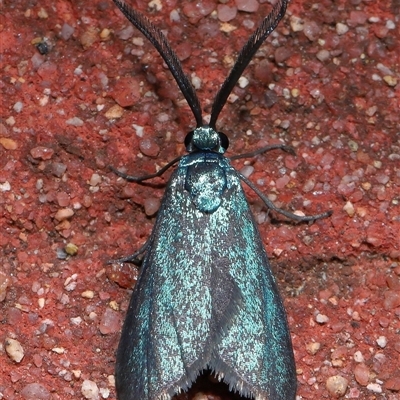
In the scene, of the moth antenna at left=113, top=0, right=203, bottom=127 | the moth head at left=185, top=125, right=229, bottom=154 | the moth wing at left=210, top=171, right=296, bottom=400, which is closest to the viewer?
the moth wing at left=210, top=171, right=296, bottom=400

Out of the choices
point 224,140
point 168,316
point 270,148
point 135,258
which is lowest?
point 135,258

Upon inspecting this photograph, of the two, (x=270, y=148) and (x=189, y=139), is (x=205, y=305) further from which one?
(x=270, y=148)

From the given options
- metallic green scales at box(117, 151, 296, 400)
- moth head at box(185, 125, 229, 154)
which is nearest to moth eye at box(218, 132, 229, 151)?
moth head at box(185, 125, 229, 154)

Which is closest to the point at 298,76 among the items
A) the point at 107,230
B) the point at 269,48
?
the point at 269,48

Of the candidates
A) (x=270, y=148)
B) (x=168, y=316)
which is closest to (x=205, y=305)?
(x=168, y=316)

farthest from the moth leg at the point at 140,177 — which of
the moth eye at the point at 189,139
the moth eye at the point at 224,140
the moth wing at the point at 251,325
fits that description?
the moth wing at the point at 251,325

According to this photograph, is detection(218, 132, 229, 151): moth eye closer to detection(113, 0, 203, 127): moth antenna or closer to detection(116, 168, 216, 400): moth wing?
detection(113, 0, 203, 127): moth antenna
